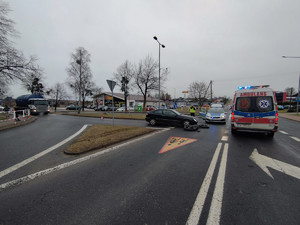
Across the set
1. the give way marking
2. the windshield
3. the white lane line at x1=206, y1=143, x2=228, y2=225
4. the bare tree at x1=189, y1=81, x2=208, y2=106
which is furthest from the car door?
the bare tree at x1=189, y1=81, x2=208, y2=106

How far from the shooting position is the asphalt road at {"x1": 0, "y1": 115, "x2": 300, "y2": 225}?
6.72 feet

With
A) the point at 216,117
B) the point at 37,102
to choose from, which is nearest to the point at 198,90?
the point at 216,117

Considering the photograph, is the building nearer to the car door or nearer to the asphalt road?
the car door

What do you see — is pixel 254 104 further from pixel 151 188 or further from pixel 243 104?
pixel 151 188

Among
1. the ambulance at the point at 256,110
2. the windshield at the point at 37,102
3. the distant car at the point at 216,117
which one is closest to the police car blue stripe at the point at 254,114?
the ambulance at the point at 256,110

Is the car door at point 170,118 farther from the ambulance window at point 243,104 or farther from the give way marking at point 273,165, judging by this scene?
the give way marking at point 273,165

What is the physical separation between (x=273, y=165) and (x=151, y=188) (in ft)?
11.7

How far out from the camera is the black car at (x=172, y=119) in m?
9.75

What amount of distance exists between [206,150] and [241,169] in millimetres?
1553

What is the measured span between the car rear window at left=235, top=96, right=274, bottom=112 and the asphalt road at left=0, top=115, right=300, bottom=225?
2.70 metres

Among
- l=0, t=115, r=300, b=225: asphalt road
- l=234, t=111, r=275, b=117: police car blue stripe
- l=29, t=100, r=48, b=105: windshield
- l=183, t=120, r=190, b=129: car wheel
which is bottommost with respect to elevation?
l=0, t=115, r=300, b=225: asphalt road

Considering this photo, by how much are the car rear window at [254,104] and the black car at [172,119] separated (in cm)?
304

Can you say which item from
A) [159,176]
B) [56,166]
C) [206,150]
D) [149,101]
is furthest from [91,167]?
[149,101]

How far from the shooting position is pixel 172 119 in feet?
35.1
